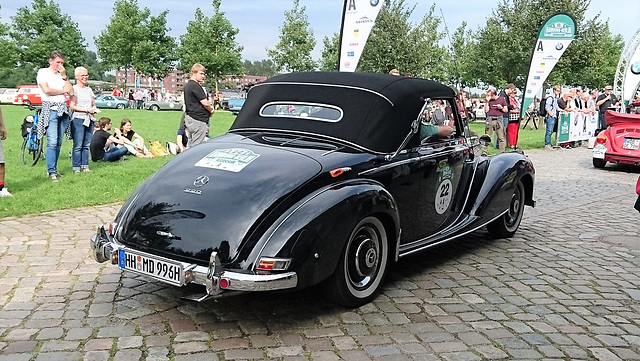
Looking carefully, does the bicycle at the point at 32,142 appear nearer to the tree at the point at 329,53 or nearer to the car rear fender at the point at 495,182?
the car rear fender at the point at 495,182

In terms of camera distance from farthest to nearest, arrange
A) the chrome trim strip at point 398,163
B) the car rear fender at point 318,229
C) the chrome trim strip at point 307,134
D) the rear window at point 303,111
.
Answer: the rear window at point 303,111
the chrome trim strip at point 307,134
the chrome trim strip at point 398,163
the car rear fender at point 318,229

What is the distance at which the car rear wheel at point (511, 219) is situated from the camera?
261 inches

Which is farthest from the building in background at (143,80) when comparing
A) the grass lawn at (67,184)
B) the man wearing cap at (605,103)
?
the man wearing cap at (605,103)

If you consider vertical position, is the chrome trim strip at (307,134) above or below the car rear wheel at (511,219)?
above

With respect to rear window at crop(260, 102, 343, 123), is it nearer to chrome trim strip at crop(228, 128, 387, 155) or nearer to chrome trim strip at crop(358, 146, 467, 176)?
chrome trim strip at crop(228, 128, 387, 155)

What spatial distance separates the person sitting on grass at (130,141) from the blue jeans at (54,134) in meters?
3.27

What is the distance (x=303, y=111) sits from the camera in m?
5.14

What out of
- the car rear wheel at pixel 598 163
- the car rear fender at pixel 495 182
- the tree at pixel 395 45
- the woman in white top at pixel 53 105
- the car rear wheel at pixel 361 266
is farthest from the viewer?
the tree at pixel 395 45

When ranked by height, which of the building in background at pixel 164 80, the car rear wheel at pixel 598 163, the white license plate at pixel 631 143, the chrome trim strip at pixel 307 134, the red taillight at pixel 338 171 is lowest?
the car rear wheel at pixel 598 163

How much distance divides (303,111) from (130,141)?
29.8 ft

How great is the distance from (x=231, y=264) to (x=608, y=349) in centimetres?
251

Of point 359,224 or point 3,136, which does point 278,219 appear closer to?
point 359,224

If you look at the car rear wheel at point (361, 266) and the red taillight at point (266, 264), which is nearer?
the red taillight at point (266, 264)

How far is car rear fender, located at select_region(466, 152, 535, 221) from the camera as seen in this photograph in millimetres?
5941
